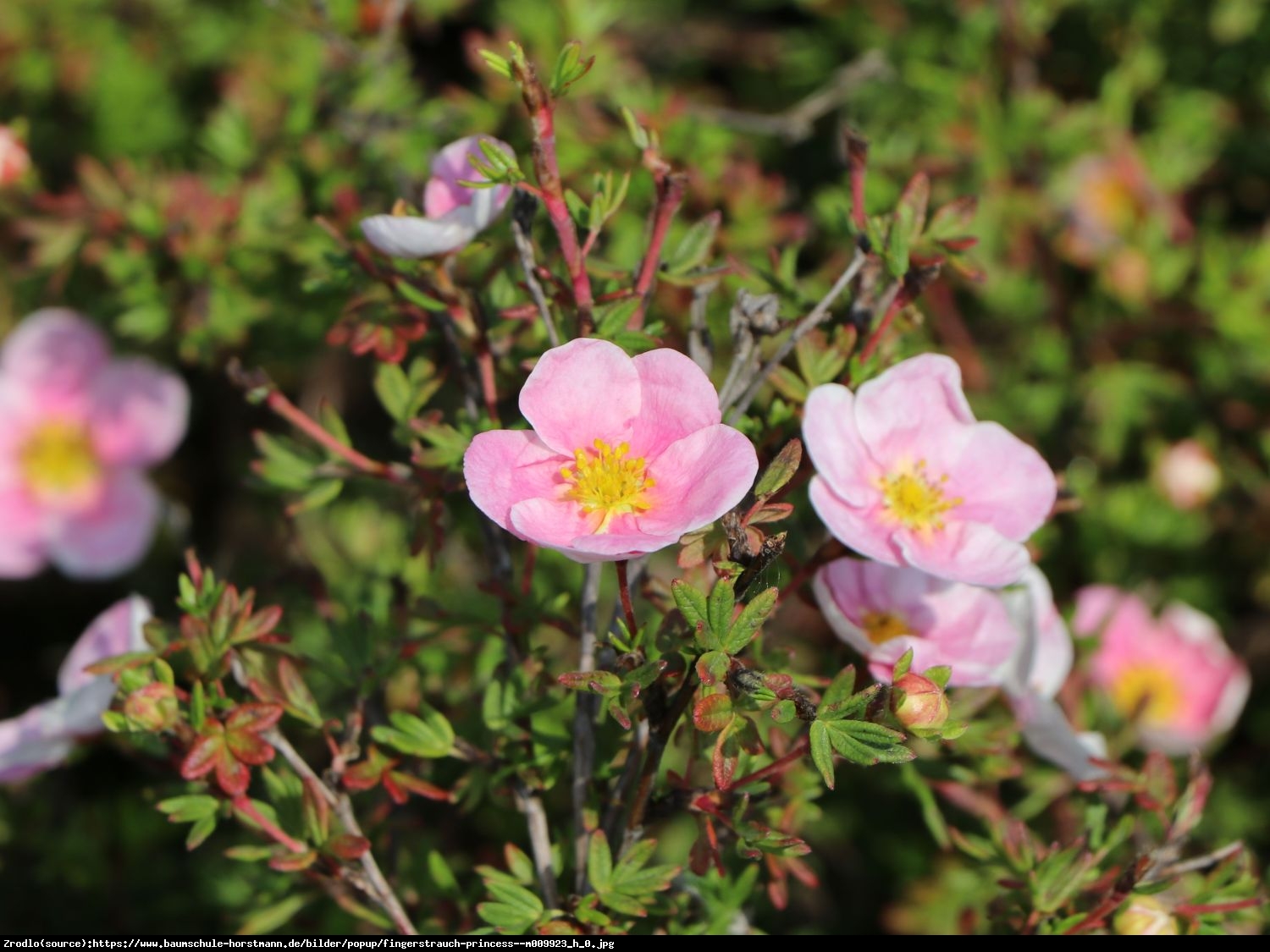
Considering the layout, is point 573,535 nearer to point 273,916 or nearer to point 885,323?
point 885,323

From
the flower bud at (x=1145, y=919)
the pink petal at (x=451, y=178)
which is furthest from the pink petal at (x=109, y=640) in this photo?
the flower bud at (x=1145, y=919)

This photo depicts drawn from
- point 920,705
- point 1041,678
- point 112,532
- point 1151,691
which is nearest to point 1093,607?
point 1151,691

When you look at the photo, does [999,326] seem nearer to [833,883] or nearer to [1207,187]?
[1207,187]

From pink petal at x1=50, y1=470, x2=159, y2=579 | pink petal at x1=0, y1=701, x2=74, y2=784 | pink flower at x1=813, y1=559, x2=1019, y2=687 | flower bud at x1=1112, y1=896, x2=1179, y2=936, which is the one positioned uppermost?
pink flower at x1=813, y1=559, x2=1019, y2=687

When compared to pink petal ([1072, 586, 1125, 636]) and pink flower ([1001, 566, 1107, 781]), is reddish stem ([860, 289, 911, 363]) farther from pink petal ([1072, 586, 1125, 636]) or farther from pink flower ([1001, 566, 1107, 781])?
pink petal ([1072, 586, 1125, 636])

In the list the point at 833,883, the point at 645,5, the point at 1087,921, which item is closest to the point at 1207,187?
the point at 645,5

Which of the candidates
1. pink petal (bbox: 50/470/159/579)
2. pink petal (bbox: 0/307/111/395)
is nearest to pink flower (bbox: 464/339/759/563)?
pink petal (bbox: 50/470/159/579)
